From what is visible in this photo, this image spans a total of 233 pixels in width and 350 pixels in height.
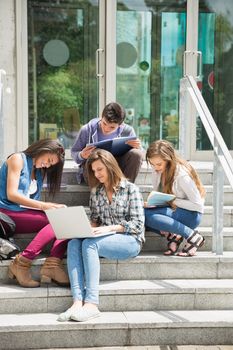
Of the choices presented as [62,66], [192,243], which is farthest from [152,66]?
[192,243]

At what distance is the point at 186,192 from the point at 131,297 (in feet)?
2.98

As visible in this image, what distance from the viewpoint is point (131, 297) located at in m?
4.00

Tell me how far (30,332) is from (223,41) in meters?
4.68

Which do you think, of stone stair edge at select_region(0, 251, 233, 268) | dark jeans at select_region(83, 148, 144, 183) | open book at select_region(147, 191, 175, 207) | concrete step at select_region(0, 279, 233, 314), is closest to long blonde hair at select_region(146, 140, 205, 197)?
open book at select_region(147, 191, 175, 207)

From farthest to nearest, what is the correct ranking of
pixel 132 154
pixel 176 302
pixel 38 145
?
1. pixel 132 154
2. pixel 38 145
3. pixel 176 302

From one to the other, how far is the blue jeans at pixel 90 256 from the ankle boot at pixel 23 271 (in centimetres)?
31

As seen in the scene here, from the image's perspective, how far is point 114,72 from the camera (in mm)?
6828

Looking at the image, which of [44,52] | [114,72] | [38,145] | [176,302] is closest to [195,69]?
[114,72]

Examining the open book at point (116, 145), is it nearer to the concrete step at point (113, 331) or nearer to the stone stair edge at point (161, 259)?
the stone stair edge at point (161, 259)

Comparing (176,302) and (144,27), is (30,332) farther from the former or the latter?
(144,27)

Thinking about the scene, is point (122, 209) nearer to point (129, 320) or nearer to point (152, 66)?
point (129, 320)

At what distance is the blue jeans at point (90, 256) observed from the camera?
12.6 ft

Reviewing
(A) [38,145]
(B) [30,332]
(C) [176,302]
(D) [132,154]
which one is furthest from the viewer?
(D) [132,154]

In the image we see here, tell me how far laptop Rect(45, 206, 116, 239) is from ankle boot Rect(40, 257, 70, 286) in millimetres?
195
